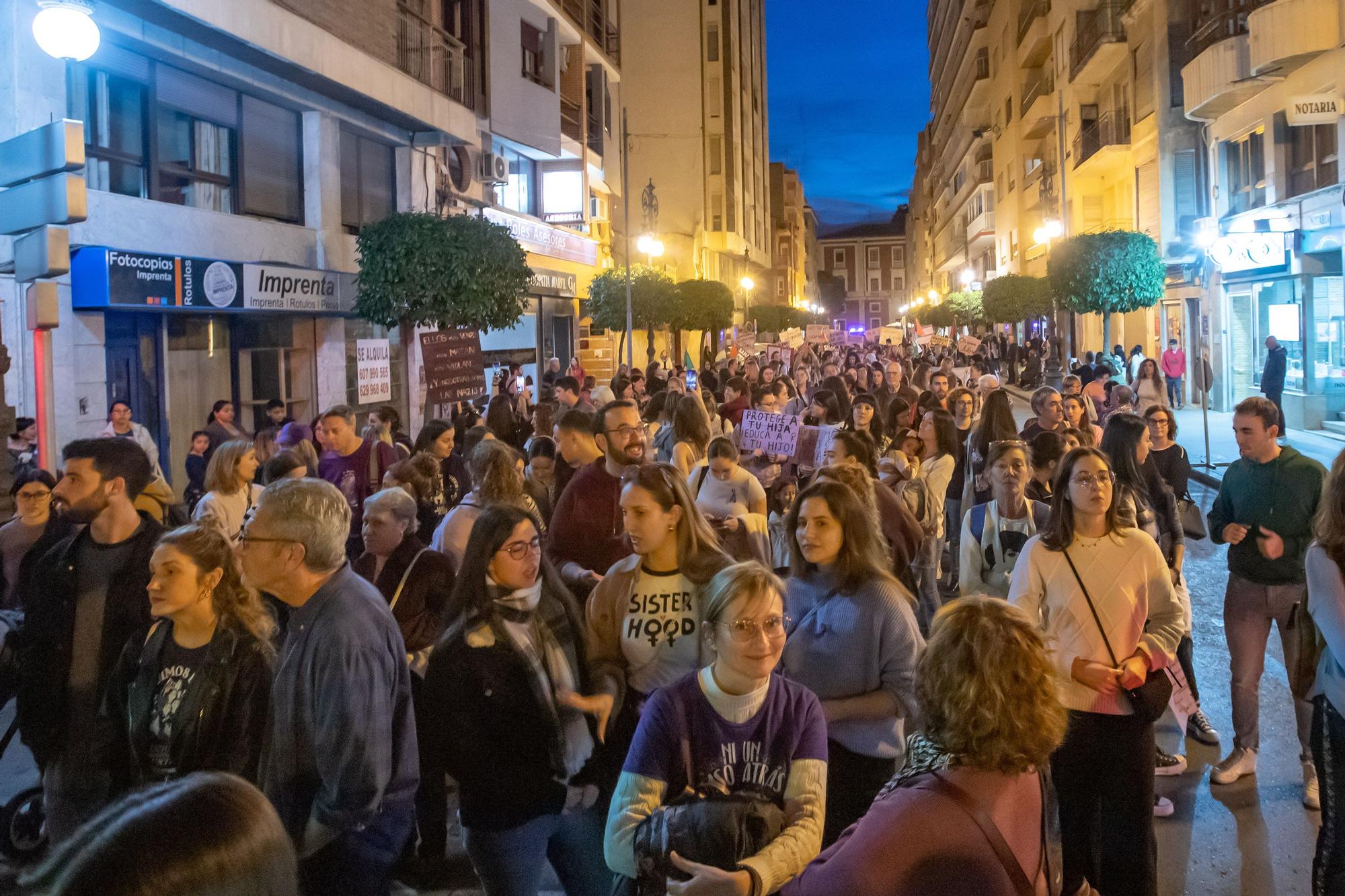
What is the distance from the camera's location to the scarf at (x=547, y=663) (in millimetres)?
3752

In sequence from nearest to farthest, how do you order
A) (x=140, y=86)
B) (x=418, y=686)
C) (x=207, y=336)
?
1. (x=418, y=686)
2. (x=140, y=86)
3. (x=207, y=336)

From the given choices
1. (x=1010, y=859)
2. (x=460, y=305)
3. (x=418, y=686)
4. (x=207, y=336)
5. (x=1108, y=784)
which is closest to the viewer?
(x=1010, y=859)

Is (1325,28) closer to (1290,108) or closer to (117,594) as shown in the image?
(1290,108)

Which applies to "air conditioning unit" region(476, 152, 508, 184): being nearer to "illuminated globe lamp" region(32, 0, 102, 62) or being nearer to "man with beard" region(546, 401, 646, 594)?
"illuminated globe lamp" region(32, 0, 102, 62)

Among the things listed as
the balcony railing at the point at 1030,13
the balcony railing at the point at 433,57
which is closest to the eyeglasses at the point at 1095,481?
the balcony railing at the point at 433,57

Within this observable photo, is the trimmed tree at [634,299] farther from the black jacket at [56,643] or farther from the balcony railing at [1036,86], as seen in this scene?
→ the black jacket at [56,643]

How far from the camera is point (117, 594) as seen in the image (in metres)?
4.31

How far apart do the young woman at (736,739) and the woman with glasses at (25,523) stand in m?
4.62

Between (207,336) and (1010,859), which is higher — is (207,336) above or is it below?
above

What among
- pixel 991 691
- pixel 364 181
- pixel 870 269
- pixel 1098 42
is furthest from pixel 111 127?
pixel 870 269

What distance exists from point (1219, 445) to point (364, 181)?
1649 cm

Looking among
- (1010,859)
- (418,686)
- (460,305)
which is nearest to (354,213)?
(460,305)

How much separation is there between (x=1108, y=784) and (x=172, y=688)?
3244 millimetres

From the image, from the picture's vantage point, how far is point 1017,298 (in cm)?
4372
